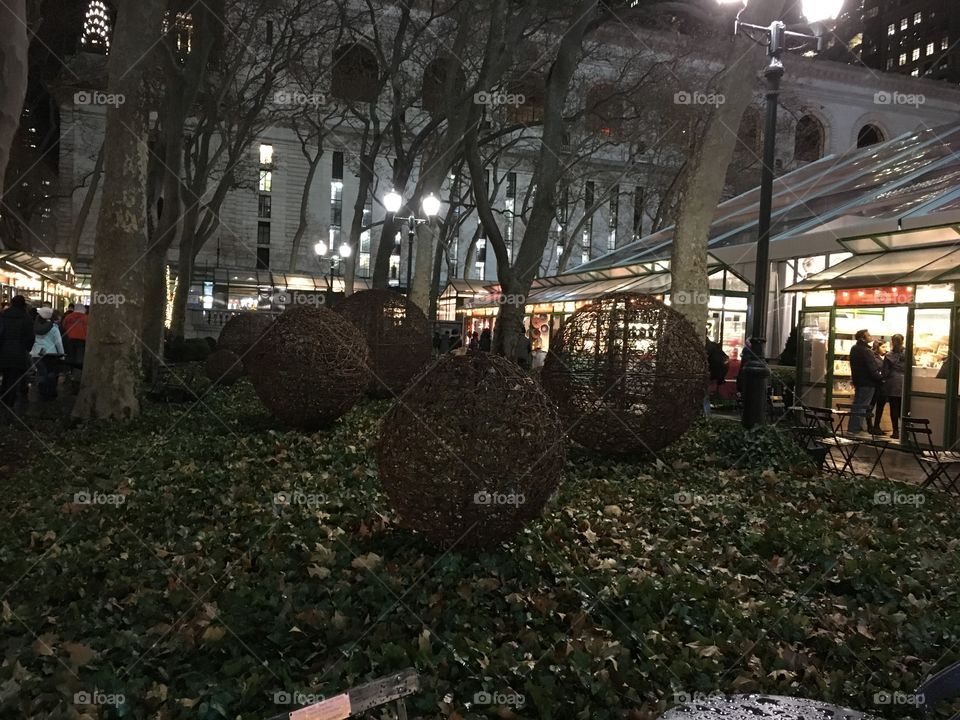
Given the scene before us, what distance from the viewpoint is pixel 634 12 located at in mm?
11734

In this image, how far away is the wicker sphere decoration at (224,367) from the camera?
56.4ft

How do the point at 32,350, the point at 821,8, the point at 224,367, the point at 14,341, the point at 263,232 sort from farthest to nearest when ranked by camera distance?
the point at 263,232 < the point at 224,367 < the point at 32,350 < the point at 14,341 < the point at 821,8

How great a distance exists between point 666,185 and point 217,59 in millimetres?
24066

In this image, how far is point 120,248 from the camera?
34.8 feet

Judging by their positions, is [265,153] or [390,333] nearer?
[390,333]

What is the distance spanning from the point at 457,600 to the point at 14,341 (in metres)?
10.8

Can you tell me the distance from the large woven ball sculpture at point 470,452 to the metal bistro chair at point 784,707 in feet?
7.69

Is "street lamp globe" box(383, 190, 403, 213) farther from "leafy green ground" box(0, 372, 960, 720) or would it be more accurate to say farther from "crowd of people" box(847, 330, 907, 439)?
"leafy green ground" box(0, 372, 960, 720)

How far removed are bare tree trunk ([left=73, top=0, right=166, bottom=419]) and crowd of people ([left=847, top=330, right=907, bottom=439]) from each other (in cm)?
1171

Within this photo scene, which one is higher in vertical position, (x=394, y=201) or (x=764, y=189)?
(x=394, y=201)

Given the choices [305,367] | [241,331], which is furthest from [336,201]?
[305,367]

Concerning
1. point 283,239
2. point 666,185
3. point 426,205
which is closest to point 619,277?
point 426,205

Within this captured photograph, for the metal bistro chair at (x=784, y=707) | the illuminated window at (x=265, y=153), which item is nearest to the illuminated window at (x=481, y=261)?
the illuminated window at (x=265, y=153)

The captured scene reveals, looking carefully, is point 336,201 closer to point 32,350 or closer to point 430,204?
point 430,204
